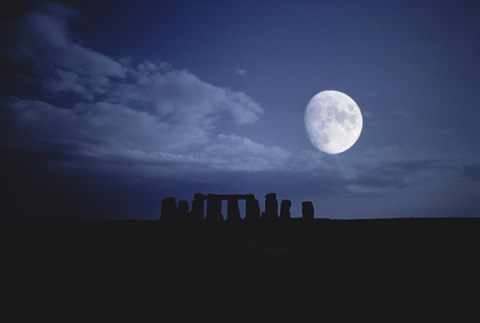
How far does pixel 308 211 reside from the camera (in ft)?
61.8

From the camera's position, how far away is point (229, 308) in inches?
203

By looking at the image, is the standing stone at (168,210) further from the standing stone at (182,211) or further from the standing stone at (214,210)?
the standing stone at (214,210)

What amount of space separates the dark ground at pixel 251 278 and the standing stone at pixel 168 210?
284 inches

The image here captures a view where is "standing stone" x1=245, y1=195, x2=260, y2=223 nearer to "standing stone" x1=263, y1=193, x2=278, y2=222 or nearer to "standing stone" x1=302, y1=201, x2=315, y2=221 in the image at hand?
"standing stone" x1=263, y1=193, x2=278, y2=222

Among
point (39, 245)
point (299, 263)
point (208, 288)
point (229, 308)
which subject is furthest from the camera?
point (39, 245)

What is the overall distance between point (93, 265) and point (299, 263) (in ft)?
18.1

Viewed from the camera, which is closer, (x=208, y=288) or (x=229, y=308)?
(x=229, y=308)

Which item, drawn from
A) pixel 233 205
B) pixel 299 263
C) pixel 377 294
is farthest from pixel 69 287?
pixel 233 205

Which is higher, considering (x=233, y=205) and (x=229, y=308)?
(x=233, y=205)

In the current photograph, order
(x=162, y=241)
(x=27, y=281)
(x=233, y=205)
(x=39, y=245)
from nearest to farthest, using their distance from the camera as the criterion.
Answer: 1. (x=27, y=281)
2. (x=39, y=245)
3. (x=162, y=241)
4. (x=233, y=205)

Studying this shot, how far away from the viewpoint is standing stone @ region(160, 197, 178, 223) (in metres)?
19.4

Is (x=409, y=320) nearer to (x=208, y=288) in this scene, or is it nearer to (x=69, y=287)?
(x=208, y=288)

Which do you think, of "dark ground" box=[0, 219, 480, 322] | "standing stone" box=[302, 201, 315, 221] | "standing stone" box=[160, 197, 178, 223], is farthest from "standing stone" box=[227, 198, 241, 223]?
"dark ground" box=[0, 219, 480, 322]

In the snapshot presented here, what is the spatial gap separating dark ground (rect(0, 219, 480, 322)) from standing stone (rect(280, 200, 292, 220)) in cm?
747
